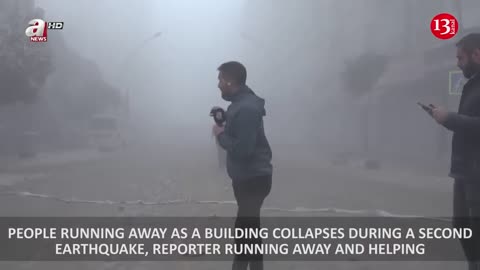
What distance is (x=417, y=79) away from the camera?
1462 centimetres

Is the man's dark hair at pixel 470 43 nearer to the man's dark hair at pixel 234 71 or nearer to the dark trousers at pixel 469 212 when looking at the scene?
the dark trousers at pixel 469 212

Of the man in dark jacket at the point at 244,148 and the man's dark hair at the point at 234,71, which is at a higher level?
the man's dark hair at the point at 234,71

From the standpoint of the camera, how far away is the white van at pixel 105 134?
69.4 feet

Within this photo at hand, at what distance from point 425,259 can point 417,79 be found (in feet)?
36.8

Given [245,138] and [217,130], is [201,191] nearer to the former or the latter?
[217,130]

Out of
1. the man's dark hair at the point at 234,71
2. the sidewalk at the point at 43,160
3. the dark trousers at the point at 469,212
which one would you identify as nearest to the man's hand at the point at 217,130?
the man's dark hair at the point at 234,71

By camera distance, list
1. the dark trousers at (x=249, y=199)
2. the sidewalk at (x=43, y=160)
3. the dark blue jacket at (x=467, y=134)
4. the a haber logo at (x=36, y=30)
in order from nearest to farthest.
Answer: the dark blue jacket at (x=467, y=134) < the dark trousers at (x=249, y=199) < the sidewalk at (x=43, y=160) < the a haber logo at (x=36, y=30)

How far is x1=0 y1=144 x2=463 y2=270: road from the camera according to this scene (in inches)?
170

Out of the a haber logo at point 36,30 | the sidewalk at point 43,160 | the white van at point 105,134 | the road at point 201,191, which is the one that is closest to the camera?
the road at point 201,191

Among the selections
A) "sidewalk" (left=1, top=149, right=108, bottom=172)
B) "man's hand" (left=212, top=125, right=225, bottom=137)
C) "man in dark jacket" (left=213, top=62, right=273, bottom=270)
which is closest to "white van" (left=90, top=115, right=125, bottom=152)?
A: "sidewalk" (left=1, top=149, right=108, bottom=172)

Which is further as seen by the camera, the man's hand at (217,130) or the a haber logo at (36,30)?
the a haber logo at (36,30)

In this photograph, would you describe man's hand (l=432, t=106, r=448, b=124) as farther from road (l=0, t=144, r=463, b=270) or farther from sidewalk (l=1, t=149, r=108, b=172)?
sidewalk (l=1, t=149, r=108, b=172)

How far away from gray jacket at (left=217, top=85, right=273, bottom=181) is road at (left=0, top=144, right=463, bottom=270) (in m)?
1.37
